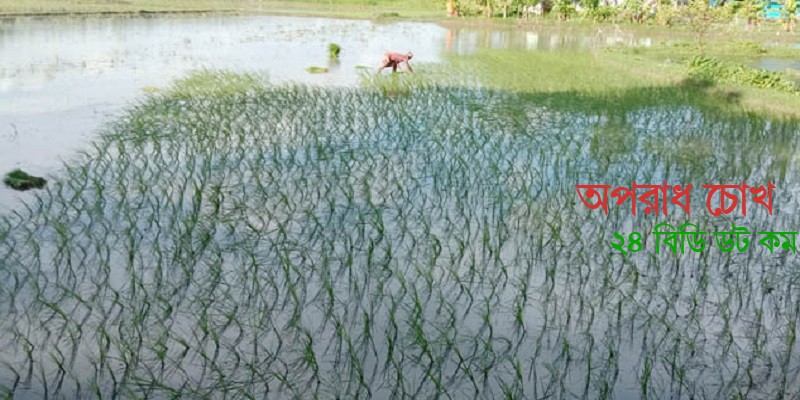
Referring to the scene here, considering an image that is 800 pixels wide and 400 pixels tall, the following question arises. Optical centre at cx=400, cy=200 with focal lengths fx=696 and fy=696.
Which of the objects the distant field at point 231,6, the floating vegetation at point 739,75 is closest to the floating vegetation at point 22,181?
the floating vegetation at point 739,75

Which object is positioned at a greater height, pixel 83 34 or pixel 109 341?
pixel 83 34

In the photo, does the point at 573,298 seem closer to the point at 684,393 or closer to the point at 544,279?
the point at 544,279

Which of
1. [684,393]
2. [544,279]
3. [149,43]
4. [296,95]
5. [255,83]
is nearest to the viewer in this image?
[684,393]

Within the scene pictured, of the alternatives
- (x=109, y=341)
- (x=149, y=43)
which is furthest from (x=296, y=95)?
(x=149, y=43)

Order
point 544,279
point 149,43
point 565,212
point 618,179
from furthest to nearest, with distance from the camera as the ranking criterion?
point 149,43, point 618,179, point 565,212, point 544,279

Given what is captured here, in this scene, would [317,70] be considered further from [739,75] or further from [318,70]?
[739,75]

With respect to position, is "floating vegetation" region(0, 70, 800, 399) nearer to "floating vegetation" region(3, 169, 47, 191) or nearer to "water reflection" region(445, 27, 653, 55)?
"floating vegetation" region(3, 169, 47, 191)

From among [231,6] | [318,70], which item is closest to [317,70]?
[318,70]
